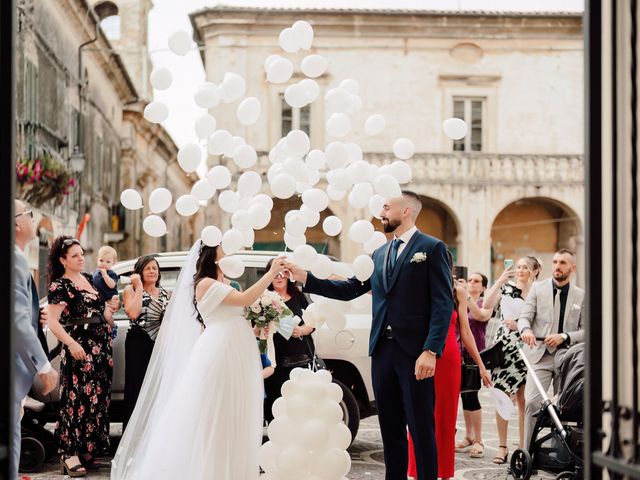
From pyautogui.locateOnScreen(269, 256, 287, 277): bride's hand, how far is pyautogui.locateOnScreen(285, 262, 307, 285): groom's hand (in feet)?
0.14

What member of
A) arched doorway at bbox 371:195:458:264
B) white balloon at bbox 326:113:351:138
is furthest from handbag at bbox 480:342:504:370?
arched doorway at bbox 371:195:458:264

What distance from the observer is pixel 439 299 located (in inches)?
230

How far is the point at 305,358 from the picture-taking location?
785 cm

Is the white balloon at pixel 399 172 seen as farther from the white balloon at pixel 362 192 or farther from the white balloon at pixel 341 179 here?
the white balloon at pixel 341 179

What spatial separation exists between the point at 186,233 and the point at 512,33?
36.2 metres

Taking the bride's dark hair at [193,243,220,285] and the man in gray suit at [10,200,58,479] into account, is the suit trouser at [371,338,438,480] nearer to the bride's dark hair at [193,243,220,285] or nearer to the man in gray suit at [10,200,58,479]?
the bride's dark hair at [193,243,220,285]

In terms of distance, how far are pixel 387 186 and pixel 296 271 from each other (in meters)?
0.87

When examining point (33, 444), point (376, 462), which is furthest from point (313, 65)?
point (33, 444)

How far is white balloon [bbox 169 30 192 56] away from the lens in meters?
6.16

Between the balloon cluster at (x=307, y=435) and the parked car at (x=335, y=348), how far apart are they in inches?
86.9

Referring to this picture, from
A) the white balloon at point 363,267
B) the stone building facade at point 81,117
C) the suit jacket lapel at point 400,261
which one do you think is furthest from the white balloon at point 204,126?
the stone building facade at point 81,117

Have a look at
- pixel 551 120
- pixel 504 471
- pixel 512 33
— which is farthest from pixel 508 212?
pixel 504 471

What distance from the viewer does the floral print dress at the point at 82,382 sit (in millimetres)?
7574

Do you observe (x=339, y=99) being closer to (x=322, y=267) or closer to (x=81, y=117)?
(x=322, y=267)
